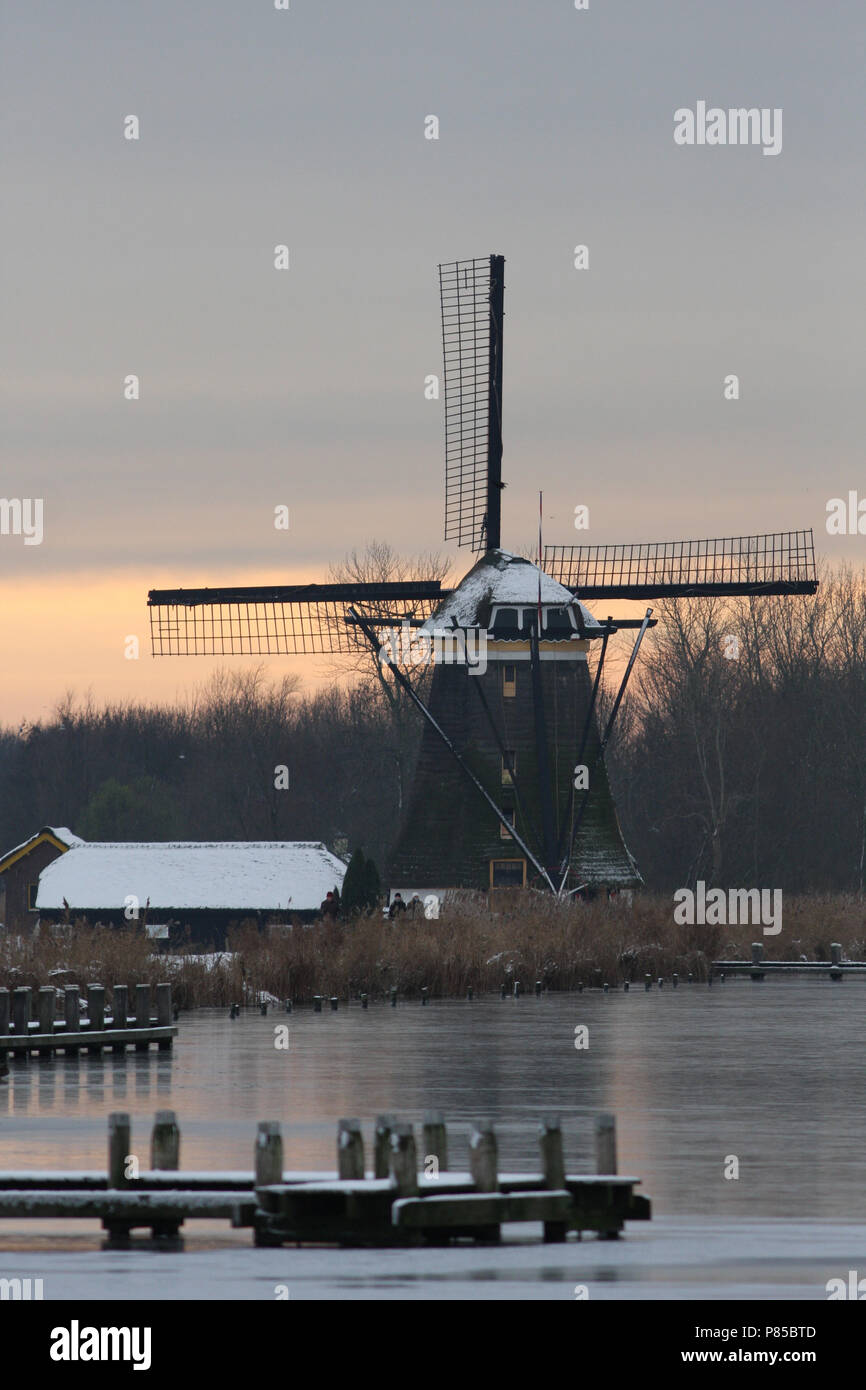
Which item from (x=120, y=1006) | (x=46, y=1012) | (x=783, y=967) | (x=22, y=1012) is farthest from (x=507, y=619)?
(x=22, y=1012)

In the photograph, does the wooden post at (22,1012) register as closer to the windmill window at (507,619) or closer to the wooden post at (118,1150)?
the wooden post at (118,1150)

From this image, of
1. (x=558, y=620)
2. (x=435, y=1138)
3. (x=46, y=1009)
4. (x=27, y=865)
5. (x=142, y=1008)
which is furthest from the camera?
(x=27, y=865)

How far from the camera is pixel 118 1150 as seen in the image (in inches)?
566

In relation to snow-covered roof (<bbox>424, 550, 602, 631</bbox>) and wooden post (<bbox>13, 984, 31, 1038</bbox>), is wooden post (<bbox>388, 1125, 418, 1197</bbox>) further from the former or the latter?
snow-covered roof (<bbox>424, 550, 602, 631</bbox>)

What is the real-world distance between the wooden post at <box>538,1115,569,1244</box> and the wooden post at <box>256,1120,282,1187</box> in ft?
5.17

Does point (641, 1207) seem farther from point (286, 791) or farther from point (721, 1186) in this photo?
point (286, 791)

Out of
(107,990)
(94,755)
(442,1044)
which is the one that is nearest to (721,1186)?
(442,1044)

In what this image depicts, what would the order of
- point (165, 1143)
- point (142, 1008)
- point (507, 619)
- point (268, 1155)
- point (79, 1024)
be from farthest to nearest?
point (507, 619), point (142, 1008), point (79, 1024), point (165, 1143), point (268, 1155)

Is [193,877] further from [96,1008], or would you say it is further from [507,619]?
[96,1008]

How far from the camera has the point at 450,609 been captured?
56750mm

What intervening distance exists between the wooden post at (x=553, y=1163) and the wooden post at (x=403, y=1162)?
0.82 m

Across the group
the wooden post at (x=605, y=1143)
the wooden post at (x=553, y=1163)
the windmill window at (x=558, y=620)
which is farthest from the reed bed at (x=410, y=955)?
the wooden post at (x=553, y=1163)

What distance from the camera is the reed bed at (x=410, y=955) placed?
3681 centimetres

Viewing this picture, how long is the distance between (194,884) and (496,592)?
1645 centimetres
